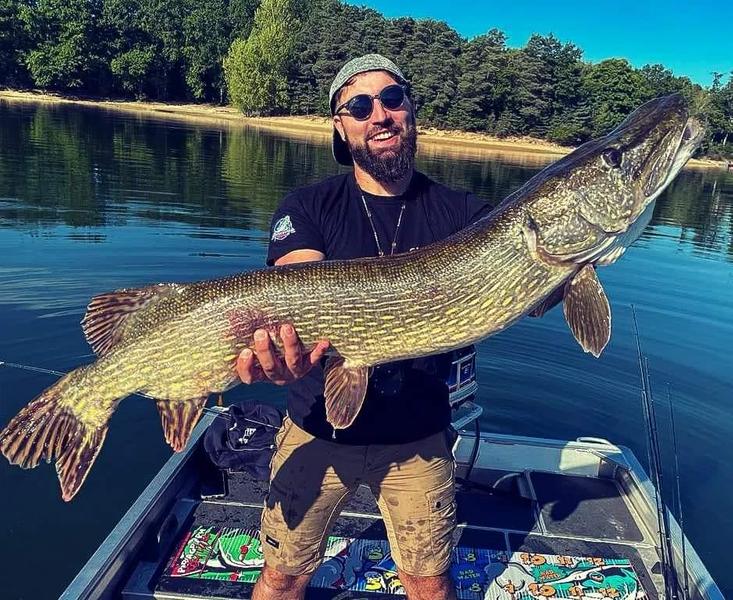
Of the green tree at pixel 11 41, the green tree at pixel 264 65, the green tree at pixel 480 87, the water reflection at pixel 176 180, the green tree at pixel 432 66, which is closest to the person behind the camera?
the water reflection at pixel 176 180

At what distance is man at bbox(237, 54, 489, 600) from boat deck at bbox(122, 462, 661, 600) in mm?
553

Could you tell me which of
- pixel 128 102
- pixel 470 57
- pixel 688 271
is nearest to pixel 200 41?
pixel 128 102

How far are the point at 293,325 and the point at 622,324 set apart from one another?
6807 millimetres

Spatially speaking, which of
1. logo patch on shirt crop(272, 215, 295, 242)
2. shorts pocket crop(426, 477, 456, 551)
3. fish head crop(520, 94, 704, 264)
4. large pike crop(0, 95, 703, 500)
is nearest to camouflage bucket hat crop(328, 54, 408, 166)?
logo patch on shirt crop(272, 215, 295, 242)

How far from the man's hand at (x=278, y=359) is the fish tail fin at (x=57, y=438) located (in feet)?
2.02

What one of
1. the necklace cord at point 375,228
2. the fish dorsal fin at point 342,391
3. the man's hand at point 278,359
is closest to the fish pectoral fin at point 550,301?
the necklace cord at point 375,228

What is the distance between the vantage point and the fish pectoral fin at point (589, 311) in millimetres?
2352

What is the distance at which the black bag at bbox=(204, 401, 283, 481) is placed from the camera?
12.4ft

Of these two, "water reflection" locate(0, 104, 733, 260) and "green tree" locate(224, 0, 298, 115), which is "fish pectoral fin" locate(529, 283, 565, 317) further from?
"green tree" locate(224, 0, 298, 115)

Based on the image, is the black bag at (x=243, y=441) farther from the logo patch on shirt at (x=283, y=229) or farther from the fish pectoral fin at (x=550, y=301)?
the fish pectoral fin at (x=550, y=301)

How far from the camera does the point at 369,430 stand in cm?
245

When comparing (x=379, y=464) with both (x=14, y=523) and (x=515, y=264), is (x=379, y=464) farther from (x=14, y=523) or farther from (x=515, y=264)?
(x=14, y=523)

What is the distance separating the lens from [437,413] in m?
2.55

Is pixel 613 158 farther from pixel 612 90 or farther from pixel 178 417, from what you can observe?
pixel 612 90
